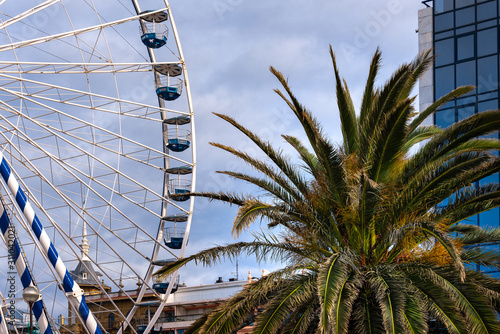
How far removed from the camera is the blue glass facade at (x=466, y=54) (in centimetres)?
4269

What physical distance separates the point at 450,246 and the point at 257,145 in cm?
654

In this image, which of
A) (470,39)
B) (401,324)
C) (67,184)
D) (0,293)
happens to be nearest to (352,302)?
(401,324)

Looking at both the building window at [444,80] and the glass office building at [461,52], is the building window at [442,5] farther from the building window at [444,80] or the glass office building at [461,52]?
the building window at [444,80]

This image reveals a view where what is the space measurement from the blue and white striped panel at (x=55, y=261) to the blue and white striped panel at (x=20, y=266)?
29.1 inches

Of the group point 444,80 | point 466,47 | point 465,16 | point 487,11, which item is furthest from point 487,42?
point 444,80

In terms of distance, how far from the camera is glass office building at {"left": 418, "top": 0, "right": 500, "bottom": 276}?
140 ft

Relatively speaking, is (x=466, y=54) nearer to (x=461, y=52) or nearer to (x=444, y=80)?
(x=461, y=52)

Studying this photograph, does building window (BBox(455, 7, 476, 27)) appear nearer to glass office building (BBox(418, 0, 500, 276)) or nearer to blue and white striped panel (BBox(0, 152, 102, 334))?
glass office building (BBox(418, 0, 500, 276))

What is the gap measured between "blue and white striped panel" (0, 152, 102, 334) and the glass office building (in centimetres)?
2414

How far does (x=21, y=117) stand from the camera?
35281mm

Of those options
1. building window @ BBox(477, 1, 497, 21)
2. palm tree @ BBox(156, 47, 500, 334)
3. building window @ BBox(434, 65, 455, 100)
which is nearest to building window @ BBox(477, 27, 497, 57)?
building window @ BBox(477, 1, 497, 21)

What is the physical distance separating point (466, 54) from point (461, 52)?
32 centimetres

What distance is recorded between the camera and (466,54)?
145 feet

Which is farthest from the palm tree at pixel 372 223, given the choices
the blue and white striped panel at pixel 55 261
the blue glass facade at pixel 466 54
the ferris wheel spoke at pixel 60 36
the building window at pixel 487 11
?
the building window at pixel 487 11
